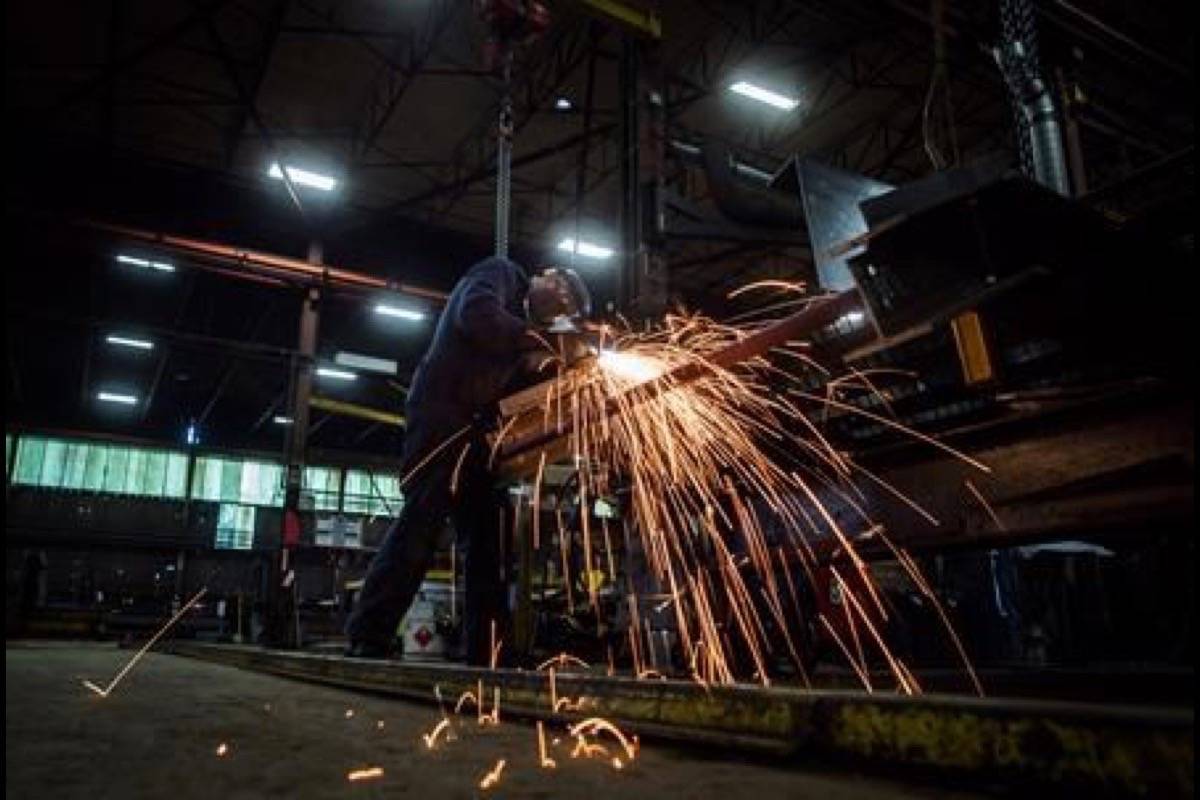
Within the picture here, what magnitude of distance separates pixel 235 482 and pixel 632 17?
15.8 meters

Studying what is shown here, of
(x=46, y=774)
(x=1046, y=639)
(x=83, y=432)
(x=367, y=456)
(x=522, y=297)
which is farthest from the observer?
(x=367, y=456)

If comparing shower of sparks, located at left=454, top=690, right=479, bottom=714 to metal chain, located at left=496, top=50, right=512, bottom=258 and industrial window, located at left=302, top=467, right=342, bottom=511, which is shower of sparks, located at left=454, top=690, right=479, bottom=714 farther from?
industrial window, located at left=302, top=467, right=342, bottom=511

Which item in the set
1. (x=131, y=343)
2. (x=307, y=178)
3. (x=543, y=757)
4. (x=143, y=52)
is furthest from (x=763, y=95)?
A: (x=131, y=343)

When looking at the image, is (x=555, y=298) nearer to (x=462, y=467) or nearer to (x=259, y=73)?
(x=462, y=467)

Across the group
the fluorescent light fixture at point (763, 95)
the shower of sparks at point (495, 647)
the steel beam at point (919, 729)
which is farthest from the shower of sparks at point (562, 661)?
the fluorescent light fixture at point (763, 95)

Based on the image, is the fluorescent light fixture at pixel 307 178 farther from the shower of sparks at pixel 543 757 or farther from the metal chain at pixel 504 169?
the shower of sparks at pixel 543 757

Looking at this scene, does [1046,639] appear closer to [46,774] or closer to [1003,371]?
[1003,371]

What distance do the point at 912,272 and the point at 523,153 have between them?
30.1 feet

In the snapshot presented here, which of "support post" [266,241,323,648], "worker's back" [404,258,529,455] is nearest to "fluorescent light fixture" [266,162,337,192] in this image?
"support post" [266,241,323,648]

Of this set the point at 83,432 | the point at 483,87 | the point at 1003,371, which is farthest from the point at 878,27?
the point at 83,432

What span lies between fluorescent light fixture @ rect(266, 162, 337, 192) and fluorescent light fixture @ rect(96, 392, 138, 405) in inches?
298

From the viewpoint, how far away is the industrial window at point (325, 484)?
702 inches

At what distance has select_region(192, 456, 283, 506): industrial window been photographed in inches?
669

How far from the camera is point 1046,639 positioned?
15.4 ft
